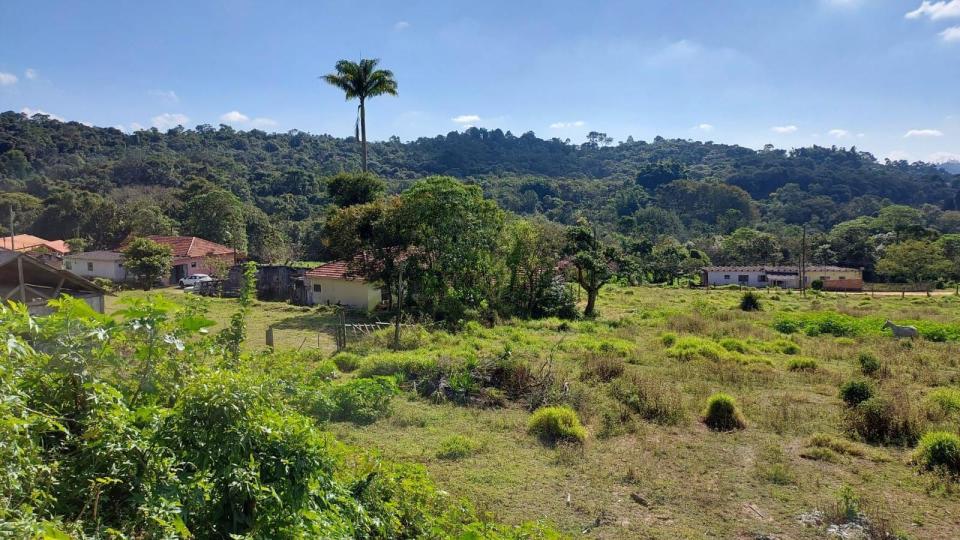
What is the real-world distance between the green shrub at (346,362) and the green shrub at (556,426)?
5974 mm

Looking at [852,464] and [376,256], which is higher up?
[376,256]

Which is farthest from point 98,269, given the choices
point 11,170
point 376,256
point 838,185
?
point 838,185

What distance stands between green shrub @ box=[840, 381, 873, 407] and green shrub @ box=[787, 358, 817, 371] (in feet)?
11.7

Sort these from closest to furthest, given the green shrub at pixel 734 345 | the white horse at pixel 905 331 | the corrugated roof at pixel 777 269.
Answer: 1. the green shrub at pixel 734 345
2. the white horse at pixel 905 331
3. the corrugated roof at pixel 777 269

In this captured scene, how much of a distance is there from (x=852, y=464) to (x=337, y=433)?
885 centimetres

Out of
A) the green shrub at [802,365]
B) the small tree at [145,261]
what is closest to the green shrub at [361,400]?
the green shrub at [802,365]

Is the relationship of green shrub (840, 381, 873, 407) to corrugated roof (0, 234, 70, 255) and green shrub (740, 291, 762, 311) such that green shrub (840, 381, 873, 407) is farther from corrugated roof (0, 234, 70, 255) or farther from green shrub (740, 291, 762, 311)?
corrugated roof (0, 234, 70, 255)

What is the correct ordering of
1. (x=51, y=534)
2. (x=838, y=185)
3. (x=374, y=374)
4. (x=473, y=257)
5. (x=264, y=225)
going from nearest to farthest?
(x=51, y=534), (x=374, y=374), (x=473, y=257), (x=264, y=225), (x=838, y=185)

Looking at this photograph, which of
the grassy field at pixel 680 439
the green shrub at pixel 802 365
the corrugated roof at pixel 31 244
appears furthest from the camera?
the corrugated roof at pixel 31 244

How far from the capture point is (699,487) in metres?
7.95

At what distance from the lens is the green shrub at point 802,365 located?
15.3 meters

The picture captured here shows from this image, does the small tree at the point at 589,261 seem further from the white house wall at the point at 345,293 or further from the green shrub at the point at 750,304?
the white house wall at the point at 345,293

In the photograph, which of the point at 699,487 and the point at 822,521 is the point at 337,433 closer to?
the point at 699,487

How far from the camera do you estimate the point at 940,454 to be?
341 inches
